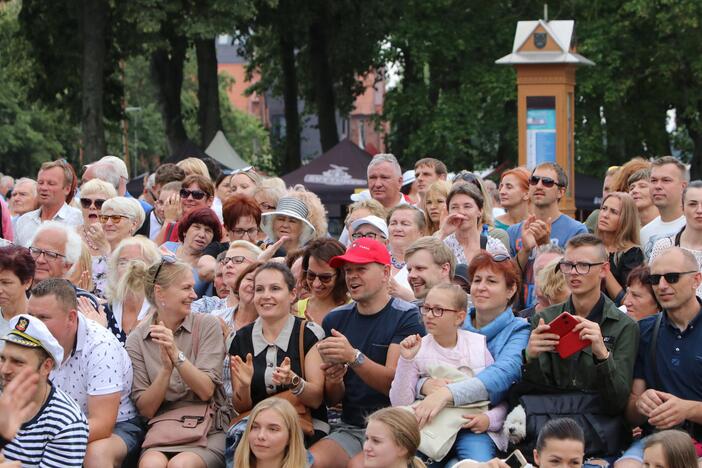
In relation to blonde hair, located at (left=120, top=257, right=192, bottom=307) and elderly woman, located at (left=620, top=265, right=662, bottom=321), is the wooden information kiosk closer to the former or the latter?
elderly woman, located at (left=620, top=265, right=662, bottom=321)

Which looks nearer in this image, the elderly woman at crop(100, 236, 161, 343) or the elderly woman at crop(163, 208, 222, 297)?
the elderly woman at crop(100, 236, 161, 343)

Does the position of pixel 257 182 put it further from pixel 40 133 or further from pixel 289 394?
pixel 40 133

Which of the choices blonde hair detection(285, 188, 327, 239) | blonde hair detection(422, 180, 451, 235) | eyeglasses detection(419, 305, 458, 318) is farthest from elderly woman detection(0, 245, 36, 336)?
blonde hair detection(422, 180, 451, 235)

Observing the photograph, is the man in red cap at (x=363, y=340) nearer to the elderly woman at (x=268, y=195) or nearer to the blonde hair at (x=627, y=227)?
the blonde hair at (x=627, y=227)

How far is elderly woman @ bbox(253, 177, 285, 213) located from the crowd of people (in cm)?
190

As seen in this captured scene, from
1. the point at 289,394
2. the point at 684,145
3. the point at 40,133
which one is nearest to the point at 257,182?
the point at 289,394

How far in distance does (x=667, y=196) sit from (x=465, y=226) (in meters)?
1.46

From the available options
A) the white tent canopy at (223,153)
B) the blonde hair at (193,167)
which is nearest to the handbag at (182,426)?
the blonde hair at (193,167)

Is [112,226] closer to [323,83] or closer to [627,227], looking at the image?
[627,227]

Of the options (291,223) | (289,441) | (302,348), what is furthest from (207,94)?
(289,441)

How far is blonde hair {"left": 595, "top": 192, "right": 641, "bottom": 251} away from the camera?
29.3 ft

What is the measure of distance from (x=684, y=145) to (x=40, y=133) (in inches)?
1022

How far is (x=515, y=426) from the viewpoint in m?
6.93

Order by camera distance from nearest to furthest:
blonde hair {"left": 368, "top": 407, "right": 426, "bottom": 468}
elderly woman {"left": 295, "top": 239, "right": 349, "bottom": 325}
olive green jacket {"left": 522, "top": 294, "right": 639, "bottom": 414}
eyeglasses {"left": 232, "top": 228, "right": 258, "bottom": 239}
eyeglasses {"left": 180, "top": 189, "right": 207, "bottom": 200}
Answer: blonde hair {"left": 368, "top": 407, "right": 426, "bottom": 468}, olive green jacket {"left": 522, "top": 294, "right": 639, "bottom": 414}, elderly woman {"left": 295, "top": 239, "right": 349, "bottom": 325}, eyeglasses {"left": 232, "top": 228, "right": 258, "bottom": 239}, eyeglasses {"left": 180, "top": 189, "right": 207, "bottom": 200}
